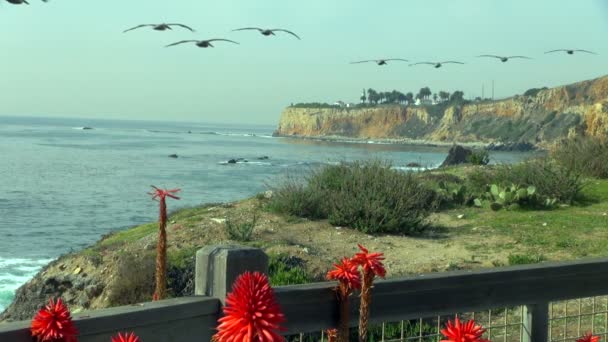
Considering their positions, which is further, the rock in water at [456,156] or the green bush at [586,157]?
the rock in water at [456,156]

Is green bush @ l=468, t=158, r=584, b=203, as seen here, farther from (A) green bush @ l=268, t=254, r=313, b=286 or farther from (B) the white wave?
(B) the white wave

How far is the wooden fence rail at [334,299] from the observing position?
3.40m

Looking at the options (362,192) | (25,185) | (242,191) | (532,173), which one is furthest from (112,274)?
(25,185)

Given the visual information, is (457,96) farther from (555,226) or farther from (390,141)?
(555,226)

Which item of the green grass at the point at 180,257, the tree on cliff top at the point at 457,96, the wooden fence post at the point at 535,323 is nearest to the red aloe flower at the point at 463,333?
the wooden fence post at the point at 535,323

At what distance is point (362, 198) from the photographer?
1484 centimetres

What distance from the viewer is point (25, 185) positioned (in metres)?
41.2

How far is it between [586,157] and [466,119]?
113025 mm

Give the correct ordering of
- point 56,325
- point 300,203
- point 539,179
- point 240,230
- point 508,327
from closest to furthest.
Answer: point 56,325
point 508,327
point 240,230
point 300,203
point 539,179

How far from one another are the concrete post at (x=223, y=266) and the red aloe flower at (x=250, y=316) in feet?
3.64

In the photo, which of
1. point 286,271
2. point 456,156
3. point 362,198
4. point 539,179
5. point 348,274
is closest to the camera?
point 348,274

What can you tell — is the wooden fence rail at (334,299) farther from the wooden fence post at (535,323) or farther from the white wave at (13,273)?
the white wave at (13,273)

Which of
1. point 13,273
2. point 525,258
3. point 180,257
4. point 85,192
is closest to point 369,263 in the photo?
point 180,257

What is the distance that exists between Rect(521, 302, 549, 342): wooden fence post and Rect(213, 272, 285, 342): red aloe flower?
2.67 m
